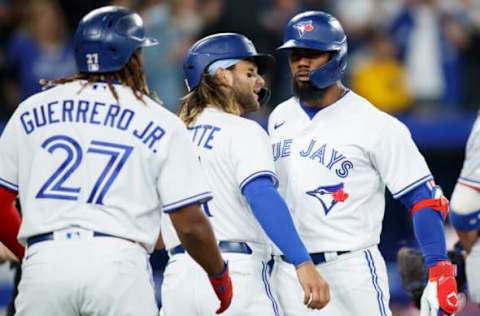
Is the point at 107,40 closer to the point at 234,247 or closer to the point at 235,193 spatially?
the point at 235,193

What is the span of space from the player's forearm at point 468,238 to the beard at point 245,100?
1.59m

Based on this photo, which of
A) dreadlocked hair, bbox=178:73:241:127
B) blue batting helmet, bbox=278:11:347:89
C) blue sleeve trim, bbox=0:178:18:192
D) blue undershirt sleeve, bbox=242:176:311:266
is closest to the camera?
blue sleeve trim, bbox=0:178:18:192

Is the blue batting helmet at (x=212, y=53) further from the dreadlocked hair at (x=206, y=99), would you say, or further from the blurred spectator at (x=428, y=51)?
the blurred spectator at (x=428, y=51)

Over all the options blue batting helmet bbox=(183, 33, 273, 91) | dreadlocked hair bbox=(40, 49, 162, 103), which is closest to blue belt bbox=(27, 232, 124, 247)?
dreadlocked hair bbox=(40, 49, 162, 103)

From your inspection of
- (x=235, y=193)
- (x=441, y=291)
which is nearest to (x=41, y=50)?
(x=235, y=193)

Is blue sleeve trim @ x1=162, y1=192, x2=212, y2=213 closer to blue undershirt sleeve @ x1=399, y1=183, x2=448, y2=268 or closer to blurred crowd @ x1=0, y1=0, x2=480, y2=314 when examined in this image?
blue undershirt sleeve @ x1=399, y1=183, x2=448, y2=268

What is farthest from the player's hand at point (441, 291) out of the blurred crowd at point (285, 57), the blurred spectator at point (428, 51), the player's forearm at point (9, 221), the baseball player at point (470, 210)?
the blurred spectator at point (428, 51)

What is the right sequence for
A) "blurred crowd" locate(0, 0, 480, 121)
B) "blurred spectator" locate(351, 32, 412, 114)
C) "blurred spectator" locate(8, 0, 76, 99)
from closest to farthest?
1. "blurred spectator" locate(8, 0, 76, 99)
2. "blurred crowd" locate(0, 0, 480, 121)
3. "blurred spectator" locate(351, 32, 412, 114)

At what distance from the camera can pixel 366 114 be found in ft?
18.8

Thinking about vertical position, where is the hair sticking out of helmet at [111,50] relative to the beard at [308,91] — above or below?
above

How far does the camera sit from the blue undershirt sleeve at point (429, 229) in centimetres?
556

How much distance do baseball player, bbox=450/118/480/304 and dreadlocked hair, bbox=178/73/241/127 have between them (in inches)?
58.7

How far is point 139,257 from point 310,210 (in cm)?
127

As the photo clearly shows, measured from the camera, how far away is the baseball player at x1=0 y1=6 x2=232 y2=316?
450 cm
